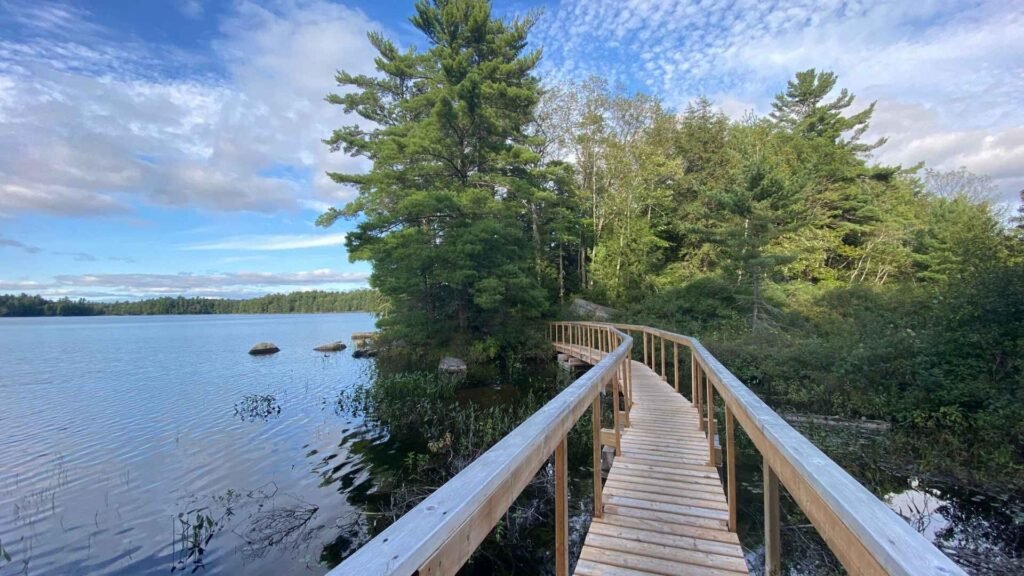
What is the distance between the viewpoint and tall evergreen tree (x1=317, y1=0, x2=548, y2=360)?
15.2 metres

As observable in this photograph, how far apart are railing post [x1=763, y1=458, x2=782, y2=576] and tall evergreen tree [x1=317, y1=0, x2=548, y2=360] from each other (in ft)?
43.7

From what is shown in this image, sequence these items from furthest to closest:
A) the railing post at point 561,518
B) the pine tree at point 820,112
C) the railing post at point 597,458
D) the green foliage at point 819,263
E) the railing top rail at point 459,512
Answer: the pine tree at point 820,112 < the green foliage at point 819,263 < the railing post at point 597,458 < the railing post at point 561,518 < the railing top rail at point 459,512

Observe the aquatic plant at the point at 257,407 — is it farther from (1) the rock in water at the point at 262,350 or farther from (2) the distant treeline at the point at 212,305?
(2) the distant treeline at the point at 212,305

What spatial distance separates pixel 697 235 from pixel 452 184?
1004 cm

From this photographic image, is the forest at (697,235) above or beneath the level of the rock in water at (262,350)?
above

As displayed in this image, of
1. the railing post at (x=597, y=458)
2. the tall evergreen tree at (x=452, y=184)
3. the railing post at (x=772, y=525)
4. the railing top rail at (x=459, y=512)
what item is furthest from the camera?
the tall evergreen tree at (x=452, y=184)

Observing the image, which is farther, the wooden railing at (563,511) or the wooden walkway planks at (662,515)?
the wooden walkway planks at (662,515)

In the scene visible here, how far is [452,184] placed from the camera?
1705cm

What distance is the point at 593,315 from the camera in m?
18.6

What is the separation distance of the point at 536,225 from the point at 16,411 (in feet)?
57.8

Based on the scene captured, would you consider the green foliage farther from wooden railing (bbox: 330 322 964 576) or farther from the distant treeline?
the distant treeline

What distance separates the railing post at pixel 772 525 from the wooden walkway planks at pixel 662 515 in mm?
879

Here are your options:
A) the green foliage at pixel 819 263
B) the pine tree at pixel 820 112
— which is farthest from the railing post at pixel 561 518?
the pine tree at pixel 820 112

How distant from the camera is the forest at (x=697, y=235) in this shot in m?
7.21
